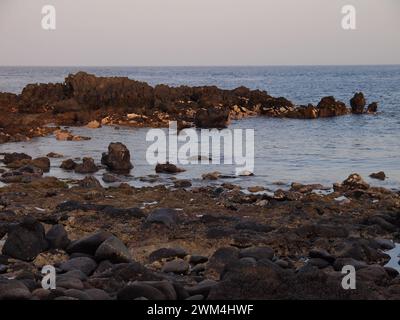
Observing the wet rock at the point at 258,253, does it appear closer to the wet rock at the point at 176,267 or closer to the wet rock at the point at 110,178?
the wet rock at the point at 176,267

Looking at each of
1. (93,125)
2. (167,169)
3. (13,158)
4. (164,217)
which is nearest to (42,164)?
(13,158)

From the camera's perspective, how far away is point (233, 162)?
20.3m

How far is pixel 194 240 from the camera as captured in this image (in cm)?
1029

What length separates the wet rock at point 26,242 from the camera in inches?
361

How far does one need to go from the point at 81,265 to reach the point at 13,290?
1.78m

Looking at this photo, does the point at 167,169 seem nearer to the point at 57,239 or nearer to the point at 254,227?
the point at 254,227

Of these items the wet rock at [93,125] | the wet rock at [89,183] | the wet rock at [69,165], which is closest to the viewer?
the wet rock at [89,183]

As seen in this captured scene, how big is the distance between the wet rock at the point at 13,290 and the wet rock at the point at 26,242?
217 centimetres

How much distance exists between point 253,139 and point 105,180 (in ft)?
39.0

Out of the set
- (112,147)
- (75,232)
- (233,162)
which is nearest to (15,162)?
(112,147)

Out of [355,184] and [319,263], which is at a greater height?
[355,184]

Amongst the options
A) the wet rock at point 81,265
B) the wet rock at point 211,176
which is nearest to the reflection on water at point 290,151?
the wet rock at point 211,176

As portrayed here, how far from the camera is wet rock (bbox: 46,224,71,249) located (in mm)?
9547

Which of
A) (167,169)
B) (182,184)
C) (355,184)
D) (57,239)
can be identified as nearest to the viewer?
(57,239)
